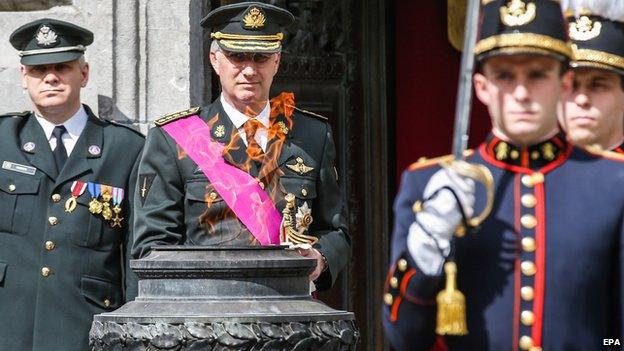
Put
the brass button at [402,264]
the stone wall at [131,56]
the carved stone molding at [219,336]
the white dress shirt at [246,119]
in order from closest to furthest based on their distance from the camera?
the brass button at [402,264] < the carved stone molding at [219,336] < the white dress shirt at [246,119] < the stone wall at [131,56]

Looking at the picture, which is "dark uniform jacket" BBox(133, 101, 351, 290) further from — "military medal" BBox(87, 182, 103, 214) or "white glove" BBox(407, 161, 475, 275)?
"white glove" BBox(407, 161, 475, 275)

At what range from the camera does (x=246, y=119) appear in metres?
7.63

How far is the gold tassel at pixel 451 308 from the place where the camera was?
4875 mm

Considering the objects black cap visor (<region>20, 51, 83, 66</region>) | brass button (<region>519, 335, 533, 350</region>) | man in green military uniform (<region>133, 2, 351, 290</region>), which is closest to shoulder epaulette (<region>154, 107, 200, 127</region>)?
man in green military uniform (<region>133, 2, 351, 290</region>)

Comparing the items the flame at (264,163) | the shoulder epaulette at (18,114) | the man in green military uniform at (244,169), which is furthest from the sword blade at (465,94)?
the shoulder epaulette at (18,114)

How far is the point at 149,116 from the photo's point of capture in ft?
29.3

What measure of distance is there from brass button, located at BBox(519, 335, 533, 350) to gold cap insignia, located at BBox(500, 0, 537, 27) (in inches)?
29.7

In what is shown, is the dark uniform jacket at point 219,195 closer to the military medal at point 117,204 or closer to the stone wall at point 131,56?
the military medal at point 117,204

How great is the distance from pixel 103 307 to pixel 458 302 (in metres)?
3.29

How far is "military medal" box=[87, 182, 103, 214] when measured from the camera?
796 centimetres

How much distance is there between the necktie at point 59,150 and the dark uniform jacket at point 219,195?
0.57m

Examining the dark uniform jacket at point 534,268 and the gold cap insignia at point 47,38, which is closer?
the dark uniform jacket at point 534,268

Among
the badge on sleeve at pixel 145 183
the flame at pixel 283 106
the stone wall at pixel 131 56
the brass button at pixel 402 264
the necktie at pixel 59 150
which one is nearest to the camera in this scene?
the brass button at pixel 402 264

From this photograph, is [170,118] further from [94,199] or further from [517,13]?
[517,13]
